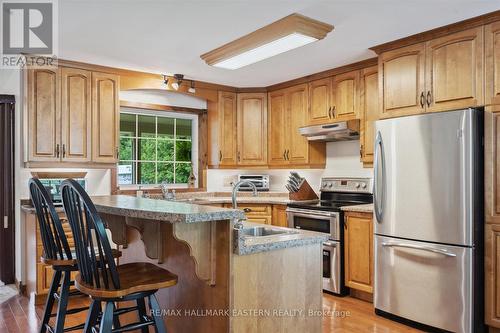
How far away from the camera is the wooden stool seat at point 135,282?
1650 millimetres

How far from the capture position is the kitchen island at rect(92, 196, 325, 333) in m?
1.78

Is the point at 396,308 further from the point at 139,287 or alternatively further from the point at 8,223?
the point at 8,223

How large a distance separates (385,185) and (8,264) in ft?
12.5

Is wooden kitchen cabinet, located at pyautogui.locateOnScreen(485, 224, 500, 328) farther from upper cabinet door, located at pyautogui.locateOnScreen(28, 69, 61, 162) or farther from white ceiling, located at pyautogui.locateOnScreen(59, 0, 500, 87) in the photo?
upper cabinet door, located at pyautogui.locateOnScreen(28, 69, 61, 162)

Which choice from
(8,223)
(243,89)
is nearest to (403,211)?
(243,89)

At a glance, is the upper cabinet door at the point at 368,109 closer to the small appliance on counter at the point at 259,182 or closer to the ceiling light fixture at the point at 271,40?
the ceiling light fixture at the point at 271,40

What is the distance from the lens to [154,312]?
5.86ft

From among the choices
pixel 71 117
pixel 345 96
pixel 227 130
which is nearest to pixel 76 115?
pixel 71 117

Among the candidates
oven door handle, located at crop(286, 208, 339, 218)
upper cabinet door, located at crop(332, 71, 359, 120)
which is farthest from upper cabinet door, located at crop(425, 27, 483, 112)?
oven door handle, located at crop(286, 208, 339, 218)

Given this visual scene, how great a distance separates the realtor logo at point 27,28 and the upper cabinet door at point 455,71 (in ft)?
9.40

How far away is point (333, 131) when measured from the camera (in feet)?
13.9

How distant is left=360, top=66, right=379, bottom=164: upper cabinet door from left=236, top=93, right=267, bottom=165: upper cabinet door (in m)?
1.51

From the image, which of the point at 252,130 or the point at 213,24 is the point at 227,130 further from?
the point at 213,24

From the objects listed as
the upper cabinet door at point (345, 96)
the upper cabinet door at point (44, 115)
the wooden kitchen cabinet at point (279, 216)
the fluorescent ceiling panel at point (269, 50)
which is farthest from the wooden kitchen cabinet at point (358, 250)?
the upper cabinet door at point (44, 115)
